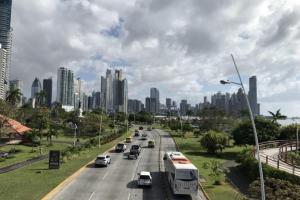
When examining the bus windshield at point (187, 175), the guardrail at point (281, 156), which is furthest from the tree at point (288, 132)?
the bus windshield at point (187, 175)

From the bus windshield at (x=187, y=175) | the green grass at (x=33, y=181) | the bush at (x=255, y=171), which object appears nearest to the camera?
the green grass at (x=33, y=181)

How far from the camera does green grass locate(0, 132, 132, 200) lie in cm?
3183

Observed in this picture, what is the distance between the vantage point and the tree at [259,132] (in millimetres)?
72062

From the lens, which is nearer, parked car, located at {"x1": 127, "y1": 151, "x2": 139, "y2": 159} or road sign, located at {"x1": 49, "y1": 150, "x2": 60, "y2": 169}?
road sign, located at {"x1": 49, "y1": 150, "x2": 60, "y2": 169}

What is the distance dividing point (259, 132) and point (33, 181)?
48685 mm

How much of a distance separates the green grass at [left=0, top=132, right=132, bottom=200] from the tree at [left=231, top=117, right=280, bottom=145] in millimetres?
34846

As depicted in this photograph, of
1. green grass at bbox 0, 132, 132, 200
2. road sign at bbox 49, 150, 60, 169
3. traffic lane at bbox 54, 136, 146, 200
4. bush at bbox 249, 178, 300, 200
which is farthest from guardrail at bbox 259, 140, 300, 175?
road sign at bbox 49, 150, 60, 169

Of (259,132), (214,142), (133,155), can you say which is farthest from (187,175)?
(259,132)

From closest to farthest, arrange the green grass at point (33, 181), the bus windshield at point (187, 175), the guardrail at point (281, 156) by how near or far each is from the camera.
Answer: the green grass at point (33, 181) < the bus windshield at point (187, 175) < the guardrail at point (281, 156)

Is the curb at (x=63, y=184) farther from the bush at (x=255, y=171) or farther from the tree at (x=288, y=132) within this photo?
the tree at (x=288, y=132)

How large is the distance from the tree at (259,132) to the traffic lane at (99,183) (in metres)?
28.4

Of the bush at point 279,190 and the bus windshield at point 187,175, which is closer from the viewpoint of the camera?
the bush at point 279,190

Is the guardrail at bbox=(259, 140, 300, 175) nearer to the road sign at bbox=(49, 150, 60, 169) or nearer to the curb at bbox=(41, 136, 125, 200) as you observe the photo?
the curb at bbox=(41, 136, 125, 200)

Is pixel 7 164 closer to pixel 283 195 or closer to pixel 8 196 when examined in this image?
pixel 8 196
